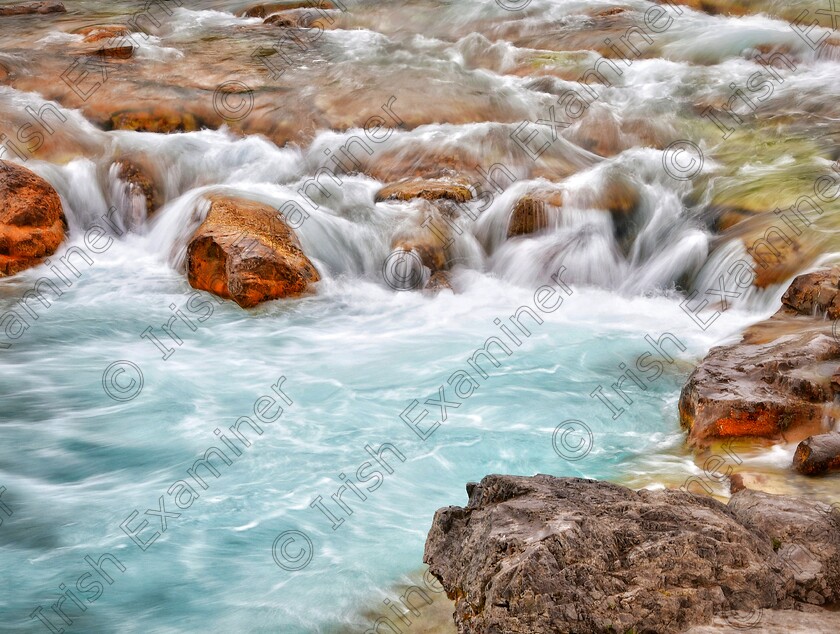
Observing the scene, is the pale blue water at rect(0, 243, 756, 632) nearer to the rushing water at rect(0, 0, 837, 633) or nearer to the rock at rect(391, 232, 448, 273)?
the rushing water at rect(0, 0, 837, 633)

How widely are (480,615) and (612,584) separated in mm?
561

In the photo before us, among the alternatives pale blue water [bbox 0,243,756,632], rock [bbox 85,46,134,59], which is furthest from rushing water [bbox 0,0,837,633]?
rock [bbox 85,46,134,59]

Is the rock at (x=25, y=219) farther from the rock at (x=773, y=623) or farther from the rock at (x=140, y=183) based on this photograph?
the rock at (x=773, y=623)

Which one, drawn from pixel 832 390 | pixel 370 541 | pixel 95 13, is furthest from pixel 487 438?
pixel 95 13

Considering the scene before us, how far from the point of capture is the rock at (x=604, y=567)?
340 centimetres

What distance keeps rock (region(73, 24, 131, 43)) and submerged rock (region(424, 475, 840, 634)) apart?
1482 centimetres

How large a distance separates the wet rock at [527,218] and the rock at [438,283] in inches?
44.7

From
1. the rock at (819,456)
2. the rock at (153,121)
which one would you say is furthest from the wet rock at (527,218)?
the rock at (819,456)

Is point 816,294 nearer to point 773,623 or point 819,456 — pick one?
point 819,456

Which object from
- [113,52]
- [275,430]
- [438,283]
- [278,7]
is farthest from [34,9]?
[275,430]

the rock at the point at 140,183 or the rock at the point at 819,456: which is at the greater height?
the rock at the point at 819,456

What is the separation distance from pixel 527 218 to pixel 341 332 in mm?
3085

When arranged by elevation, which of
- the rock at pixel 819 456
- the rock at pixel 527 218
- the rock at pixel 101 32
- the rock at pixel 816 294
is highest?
the rock at pixel 819 456

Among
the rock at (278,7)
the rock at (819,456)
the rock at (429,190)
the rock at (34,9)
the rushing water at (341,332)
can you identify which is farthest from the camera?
the rock at (278,7)
